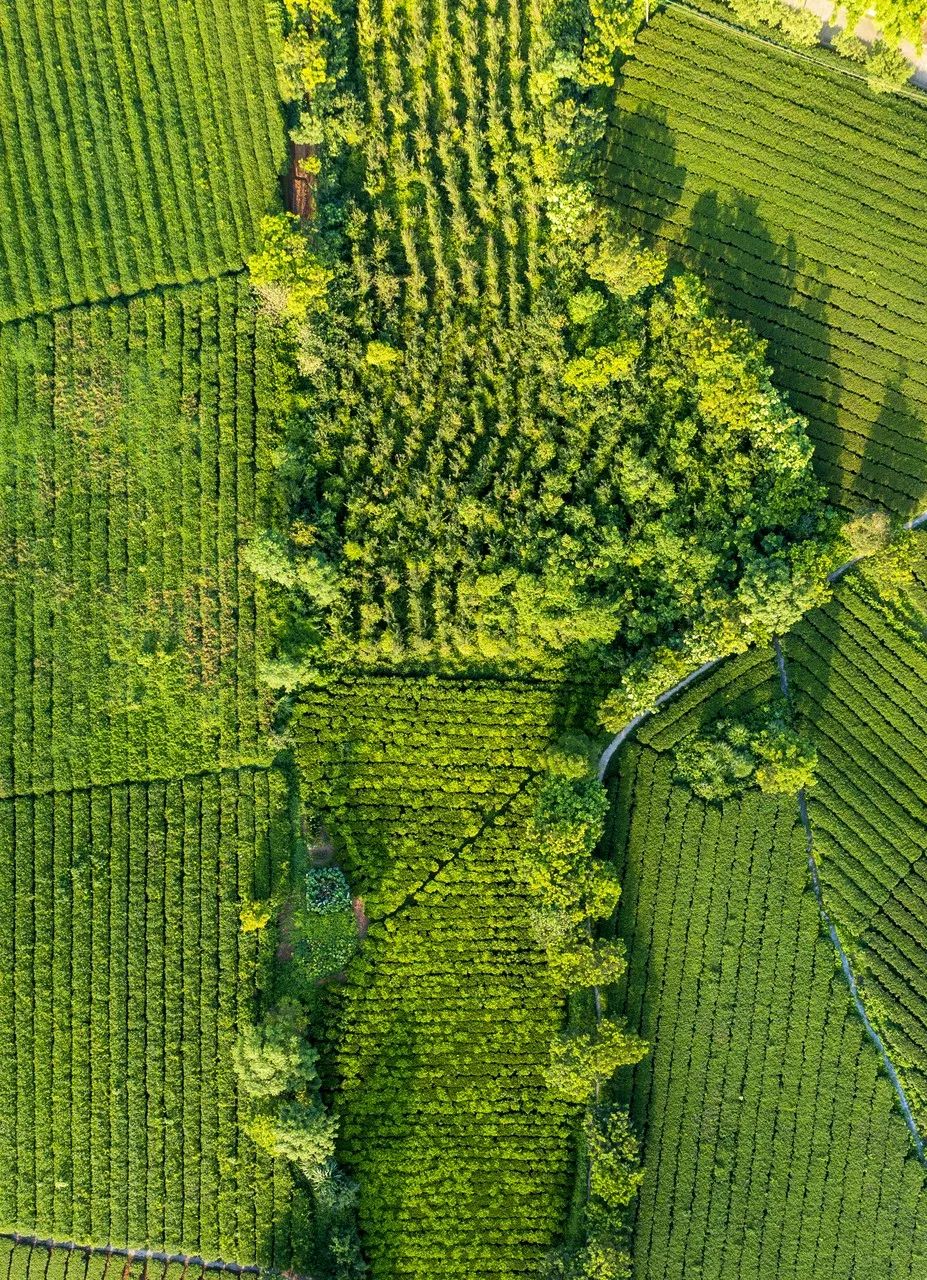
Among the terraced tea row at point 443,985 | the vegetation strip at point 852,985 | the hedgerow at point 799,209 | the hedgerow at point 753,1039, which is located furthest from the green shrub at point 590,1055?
the hedgerow at point 799,209

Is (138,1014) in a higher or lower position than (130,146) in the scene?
lower

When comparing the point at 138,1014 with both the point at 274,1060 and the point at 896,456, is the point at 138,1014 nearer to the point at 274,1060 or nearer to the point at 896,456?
the point at 274,1060

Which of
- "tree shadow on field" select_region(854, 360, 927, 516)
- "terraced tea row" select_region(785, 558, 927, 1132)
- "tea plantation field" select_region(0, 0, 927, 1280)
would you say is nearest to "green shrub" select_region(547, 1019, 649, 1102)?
"tea plantation field" select_region(0, 0, 927, 1280)

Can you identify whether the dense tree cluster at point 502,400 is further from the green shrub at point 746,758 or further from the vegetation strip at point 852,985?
the vegetation strip at point 852,985

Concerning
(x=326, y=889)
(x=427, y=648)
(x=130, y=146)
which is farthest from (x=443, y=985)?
(x=130, y=146)

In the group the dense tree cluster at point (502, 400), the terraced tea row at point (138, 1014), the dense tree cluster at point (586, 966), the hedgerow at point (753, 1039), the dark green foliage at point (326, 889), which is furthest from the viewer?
the hedgerow at point (753, 1039)

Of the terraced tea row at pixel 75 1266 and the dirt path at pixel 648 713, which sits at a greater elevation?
the dirt path at pixel 648 713

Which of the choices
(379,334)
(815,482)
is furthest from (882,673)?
(379,334)
